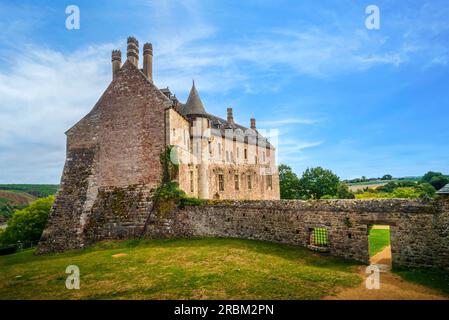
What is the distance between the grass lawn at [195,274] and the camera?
8883 millimetres

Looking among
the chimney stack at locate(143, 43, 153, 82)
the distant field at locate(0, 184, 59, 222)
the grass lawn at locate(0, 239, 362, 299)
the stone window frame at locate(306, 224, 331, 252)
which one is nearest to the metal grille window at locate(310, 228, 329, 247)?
the stone window frame at locate(306, 224, 331, 252)

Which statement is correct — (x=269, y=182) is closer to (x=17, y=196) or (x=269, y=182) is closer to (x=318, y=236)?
(x=318, y=236)

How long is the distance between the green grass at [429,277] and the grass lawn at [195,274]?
6.66 ft

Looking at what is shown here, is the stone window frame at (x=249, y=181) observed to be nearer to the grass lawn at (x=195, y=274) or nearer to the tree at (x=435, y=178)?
the grass lawn at (x=195, y=274)

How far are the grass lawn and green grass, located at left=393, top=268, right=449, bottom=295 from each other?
2.03 m

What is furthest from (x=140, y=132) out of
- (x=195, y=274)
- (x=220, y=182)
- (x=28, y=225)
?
(x=28, y=225)

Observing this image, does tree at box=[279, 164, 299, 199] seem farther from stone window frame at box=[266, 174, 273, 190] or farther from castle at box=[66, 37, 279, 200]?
castle at box=[66, 37, 279, 200]

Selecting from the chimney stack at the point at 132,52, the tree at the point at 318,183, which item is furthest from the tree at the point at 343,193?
the chimney stack at the point at 132,52

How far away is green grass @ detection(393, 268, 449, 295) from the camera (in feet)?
32.2

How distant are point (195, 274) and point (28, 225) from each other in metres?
37.5

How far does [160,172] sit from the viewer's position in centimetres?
1928

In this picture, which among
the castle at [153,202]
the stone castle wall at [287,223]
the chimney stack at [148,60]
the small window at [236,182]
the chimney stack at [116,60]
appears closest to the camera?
the stone castle wall at [287,223]
